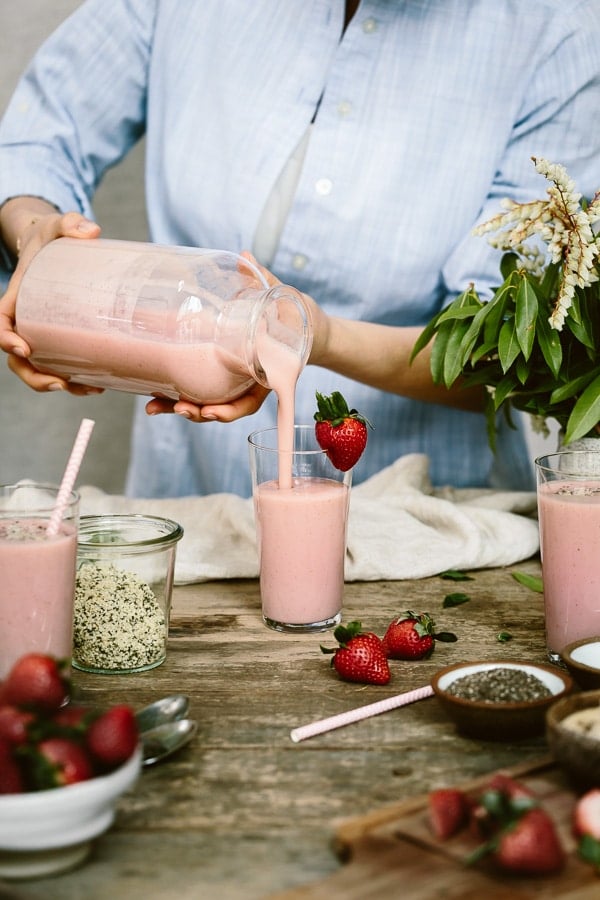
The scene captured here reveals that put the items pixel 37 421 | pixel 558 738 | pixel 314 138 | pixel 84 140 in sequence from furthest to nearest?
pixel 37 421
pixel 84 140
pixel 314 138
pixel 558 738

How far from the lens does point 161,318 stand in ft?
4.17

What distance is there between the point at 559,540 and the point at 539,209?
41 centimetres

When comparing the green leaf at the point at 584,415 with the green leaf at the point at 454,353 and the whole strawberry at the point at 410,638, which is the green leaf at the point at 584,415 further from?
the whole strawberry at the point at 410,638

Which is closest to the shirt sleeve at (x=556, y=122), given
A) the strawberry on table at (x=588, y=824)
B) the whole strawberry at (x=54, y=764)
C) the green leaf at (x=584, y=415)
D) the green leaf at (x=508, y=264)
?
the green leaf at (x=508, y=264)

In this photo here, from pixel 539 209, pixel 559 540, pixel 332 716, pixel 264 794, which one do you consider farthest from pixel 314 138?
pixel 264 794

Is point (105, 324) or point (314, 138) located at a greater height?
point (314, 138)

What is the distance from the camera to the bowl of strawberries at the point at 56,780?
30.3 inches

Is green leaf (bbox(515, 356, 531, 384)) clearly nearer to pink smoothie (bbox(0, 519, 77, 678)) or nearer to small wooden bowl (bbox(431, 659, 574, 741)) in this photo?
small wooden bowl (bbox(431, 659, 574, 741))

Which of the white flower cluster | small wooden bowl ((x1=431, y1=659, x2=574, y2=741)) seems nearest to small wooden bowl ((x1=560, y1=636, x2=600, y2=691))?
small wooden bowl ((x1=431, y1=659, x2=574, y2=741))

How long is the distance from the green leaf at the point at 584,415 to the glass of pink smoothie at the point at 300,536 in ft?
1.00

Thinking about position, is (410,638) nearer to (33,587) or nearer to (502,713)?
(502,713)

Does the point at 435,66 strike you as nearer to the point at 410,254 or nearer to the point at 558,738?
the point at 410,254

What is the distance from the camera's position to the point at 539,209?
1.28 m

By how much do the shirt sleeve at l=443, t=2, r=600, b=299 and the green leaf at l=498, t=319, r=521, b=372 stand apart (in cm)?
42
